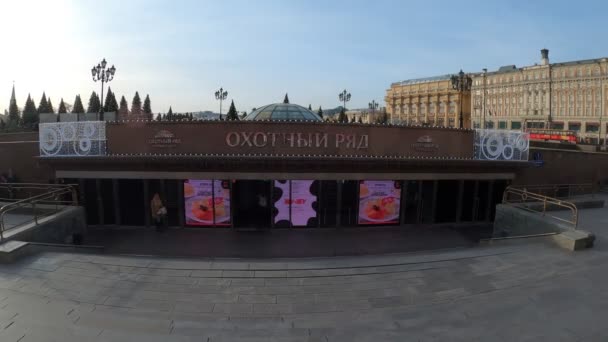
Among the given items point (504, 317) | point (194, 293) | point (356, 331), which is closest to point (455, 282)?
point (504, 317)

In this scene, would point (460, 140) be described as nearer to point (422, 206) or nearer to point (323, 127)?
point (422, 206)

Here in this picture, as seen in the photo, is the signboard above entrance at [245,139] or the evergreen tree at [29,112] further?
the evergreen tree at [29,112]

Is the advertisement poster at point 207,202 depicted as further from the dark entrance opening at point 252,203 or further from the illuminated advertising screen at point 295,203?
→ the illuminated advertising screen at point 295,203

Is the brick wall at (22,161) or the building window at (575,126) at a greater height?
the building window at (575,126)

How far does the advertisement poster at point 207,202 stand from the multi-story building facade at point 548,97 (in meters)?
60.1

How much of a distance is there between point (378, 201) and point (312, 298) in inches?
310

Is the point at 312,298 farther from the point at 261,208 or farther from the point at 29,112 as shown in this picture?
the point at 29,112

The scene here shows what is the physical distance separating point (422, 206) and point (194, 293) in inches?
396

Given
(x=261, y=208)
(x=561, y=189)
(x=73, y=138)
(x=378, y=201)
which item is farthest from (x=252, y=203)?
(x=561, y=189)

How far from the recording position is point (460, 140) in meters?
13.6

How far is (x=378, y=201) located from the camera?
45.5 feet

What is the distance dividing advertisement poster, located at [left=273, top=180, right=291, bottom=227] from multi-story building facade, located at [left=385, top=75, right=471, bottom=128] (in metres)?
82.2

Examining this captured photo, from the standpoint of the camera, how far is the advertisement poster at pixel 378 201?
13.7 m

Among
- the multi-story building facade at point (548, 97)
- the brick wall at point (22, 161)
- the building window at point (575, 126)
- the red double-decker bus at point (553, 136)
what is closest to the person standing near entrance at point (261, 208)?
the brick wall at point (22, 161)
